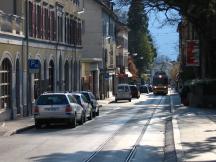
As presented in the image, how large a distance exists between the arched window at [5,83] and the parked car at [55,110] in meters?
5.29

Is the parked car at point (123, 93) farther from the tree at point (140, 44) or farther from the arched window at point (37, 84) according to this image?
the tree at point (140, 44)

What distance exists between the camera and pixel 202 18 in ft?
178

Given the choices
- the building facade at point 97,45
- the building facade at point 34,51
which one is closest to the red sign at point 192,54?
the building facade at point 34,51

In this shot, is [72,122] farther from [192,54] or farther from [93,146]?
[192,54]

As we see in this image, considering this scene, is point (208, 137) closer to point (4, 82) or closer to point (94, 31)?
point (4, 82)

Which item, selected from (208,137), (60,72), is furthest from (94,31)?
(208,137)

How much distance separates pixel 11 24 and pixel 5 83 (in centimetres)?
332

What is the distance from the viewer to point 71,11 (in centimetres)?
5806

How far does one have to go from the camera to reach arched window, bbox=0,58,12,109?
3472cm

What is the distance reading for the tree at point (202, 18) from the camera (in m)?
49.0

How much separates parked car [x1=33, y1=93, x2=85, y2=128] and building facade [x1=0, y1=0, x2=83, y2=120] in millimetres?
4649

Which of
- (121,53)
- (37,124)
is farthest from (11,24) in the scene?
(121,53)

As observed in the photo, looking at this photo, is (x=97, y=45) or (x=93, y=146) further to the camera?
(x=97, y=45)

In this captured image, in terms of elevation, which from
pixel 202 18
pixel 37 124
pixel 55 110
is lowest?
pixel 37 124
